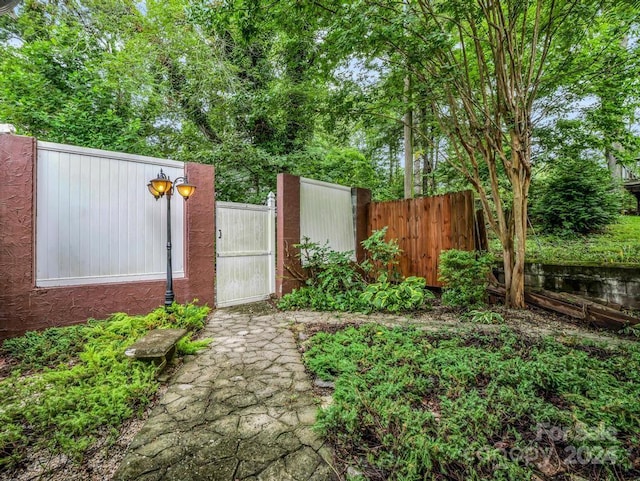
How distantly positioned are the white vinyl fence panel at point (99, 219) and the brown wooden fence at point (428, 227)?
366cm

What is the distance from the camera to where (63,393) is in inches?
75.0

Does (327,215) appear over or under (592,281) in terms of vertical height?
over

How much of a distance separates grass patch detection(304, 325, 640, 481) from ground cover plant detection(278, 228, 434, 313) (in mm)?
1528

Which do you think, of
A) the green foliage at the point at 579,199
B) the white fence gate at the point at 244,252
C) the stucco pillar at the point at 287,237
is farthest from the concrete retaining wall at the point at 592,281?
the white fence gate at the point at 244,252

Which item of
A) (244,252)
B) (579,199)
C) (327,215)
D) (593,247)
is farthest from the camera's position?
(327,215)

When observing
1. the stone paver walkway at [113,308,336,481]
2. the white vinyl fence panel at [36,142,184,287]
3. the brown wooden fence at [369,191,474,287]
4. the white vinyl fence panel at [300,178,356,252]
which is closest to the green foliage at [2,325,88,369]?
the white vinyl fence panel at [36,142,184,287]

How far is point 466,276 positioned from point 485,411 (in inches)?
105

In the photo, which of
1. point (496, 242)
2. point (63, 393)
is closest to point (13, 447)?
point (63, 393)

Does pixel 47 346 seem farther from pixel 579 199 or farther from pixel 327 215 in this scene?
pixel 579 199

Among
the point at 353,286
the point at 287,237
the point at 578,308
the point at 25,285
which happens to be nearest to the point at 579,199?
the point at 578,308

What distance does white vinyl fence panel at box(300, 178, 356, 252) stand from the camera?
16.8 feet

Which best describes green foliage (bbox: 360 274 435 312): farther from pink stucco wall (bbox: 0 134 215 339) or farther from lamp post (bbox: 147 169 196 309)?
pink stucco wall (bbox: 0 134 215 339)

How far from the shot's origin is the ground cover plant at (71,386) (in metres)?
1.54

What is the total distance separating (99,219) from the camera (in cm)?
345
